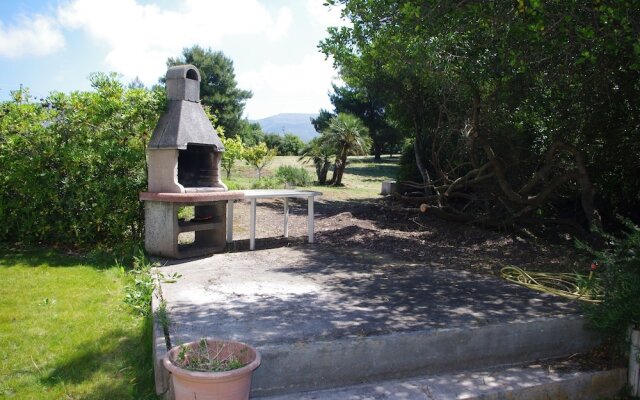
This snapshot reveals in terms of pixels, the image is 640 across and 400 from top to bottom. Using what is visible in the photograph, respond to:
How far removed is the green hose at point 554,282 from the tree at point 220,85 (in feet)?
104

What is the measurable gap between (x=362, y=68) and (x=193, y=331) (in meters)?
5.37

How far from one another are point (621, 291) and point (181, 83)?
5.11 metres

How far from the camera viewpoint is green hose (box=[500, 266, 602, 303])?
4656 mm

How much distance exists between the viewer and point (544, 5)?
482 centimetres

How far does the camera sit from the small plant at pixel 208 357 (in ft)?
8.99

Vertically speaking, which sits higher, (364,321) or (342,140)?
(342,140)

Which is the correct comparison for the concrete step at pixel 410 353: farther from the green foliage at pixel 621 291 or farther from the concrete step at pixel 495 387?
the green foliage at pixel 621 291

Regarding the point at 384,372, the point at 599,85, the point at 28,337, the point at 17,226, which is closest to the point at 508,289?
the point at 384,372

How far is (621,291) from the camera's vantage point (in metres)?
3.62

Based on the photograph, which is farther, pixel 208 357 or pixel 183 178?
pixel 183 178

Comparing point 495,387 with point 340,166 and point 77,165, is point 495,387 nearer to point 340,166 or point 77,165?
point 77,165

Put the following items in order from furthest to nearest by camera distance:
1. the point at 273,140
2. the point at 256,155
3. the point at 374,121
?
the point at 273,140
the point at 374,121
the point at 256,155

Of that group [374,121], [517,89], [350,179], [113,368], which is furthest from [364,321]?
[374,121]

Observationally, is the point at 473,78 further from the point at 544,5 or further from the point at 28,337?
the point at 28,337
